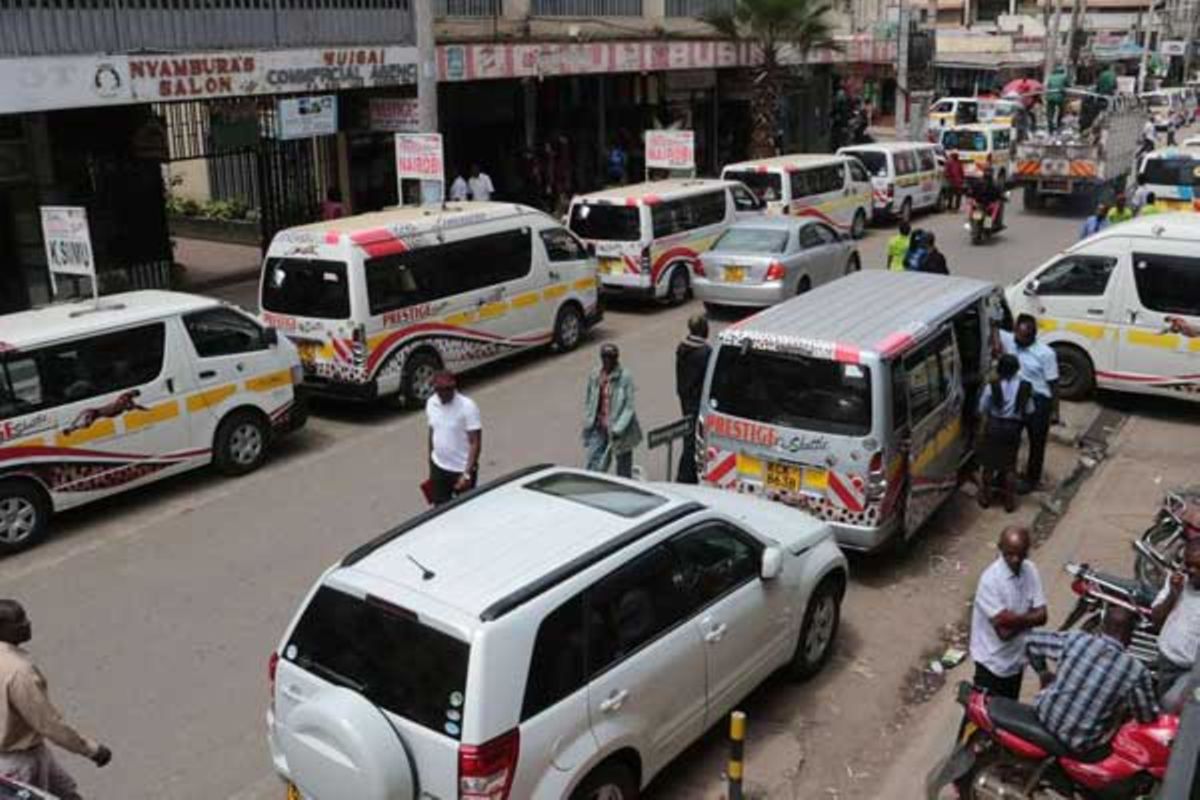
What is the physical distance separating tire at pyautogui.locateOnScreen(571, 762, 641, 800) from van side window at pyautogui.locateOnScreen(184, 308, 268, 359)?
7.08 metres

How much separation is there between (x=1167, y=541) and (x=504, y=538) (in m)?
5.01

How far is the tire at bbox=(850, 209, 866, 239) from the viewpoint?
25000 millimetres

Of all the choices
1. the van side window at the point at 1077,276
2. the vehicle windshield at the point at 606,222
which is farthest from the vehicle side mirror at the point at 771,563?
the vehicle windshield at the point at 606,222

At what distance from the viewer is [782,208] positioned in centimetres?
2214

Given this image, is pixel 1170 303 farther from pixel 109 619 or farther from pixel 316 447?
pixel 109 619

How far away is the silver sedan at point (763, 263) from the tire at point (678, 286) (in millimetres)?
492

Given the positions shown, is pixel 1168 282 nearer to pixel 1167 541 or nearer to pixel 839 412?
pixel 1167 541

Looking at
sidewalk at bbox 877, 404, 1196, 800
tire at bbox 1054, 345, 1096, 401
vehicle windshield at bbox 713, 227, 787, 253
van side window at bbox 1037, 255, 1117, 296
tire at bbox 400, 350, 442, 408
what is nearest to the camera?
sidewalk at bbox 877, 404, 1196, 800

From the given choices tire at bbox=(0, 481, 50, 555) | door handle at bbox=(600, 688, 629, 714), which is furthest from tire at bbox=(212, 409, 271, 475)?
door handle at bbox=(600, 688, 629, 714)

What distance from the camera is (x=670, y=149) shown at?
24094 mm

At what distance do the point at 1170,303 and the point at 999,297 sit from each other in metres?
2.72

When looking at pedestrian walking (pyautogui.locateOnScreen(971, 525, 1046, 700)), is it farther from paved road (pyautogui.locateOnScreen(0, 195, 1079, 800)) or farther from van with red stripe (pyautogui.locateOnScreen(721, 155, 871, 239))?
van with red stripe (pyautogui.locateOnScreen(721, 155, 871, 239))

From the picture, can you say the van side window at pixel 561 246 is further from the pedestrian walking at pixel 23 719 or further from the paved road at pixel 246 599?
the pedestrian walking at pixel 23 719

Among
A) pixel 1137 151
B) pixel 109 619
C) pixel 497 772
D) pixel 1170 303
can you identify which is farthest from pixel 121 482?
pixel 1137 151
